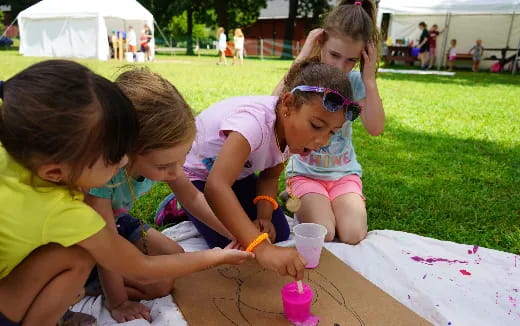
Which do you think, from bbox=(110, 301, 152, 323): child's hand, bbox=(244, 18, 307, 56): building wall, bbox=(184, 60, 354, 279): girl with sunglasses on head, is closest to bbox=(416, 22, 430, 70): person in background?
bbox=(244, 18, 307, 56): building wall

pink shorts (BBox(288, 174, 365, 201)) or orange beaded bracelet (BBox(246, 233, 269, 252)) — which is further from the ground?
orange beaded bracelet (BBox(246, 233, 269, 252))

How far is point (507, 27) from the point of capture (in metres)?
14.8

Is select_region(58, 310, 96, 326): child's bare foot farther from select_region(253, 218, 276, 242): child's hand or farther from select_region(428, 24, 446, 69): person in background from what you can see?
select_region(428, 24, 446, 69): person in background

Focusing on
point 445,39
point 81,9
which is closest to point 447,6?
point 445,39

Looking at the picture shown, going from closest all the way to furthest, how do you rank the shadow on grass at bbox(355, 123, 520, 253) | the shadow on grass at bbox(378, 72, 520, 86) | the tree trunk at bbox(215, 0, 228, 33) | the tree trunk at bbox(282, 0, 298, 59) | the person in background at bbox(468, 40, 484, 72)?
the shadow on grass at bbox(355, 123, 520, 253), the shadow on grass at bbox(378, 72, 520, 86), the person in background at bbox(468, 40, 484, 72), the tree trunk at bbox(282, 0, 298, 59), the tree trunk at bbox(215, 0, 228, 33)

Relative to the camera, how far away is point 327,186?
8.16ft

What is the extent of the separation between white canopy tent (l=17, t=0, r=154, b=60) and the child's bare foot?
48.9 feet

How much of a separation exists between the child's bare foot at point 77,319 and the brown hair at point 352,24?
176 cm

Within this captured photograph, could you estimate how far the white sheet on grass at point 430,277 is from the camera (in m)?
1.60

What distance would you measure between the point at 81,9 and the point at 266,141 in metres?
15.4

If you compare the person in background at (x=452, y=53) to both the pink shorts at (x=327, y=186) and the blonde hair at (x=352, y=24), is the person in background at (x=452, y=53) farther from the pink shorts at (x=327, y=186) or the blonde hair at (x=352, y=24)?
the pink shorts at (x=327, y=186)

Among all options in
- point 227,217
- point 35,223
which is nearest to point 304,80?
point 227,217

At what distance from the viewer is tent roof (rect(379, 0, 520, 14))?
11375mm

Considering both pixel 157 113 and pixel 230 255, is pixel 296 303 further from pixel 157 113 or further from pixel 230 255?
pixel 157 113
